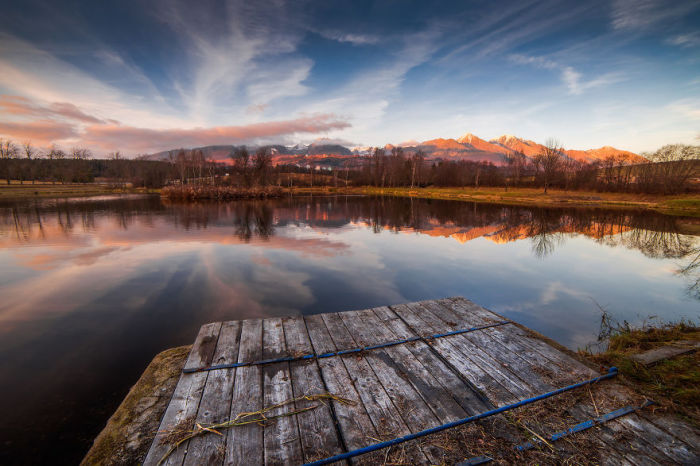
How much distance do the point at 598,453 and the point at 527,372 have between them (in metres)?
1.25

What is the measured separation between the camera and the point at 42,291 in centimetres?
852

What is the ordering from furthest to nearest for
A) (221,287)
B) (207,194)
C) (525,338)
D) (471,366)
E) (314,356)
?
(207,194) → (221,287) → (525,338) → (314,356) → (471,366)

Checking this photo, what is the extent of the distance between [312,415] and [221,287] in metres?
7.21

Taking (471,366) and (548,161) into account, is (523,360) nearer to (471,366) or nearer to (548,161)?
(471,366)

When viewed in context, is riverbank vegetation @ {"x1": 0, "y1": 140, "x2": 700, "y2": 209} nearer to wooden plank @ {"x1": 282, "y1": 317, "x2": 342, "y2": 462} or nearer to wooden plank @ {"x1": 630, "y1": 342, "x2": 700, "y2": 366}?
wooden plank @ {"x1": 630, "y1": 342, "x2": 700, "y2": 366}

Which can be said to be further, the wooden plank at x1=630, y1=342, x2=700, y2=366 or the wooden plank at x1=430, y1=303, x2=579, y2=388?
the wooden plank at x1=630, y1=342, x2=700, y2=366

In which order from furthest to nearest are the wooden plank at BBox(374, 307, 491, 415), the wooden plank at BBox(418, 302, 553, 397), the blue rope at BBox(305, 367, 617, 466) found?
the wooden plank at BBox(418, 302, 553, 397) → the wooden plank at BBox(374, 307, 491, 415) → the blue rope at BBox(305, 367, 617, 466)

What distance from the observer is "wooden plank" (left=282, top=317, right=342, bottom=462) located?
103 inches

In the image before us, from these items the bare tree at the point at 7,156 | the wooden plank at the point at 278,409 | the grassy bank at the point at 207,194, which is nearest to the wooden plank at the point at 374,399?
the wooden plank at the point at 278,409

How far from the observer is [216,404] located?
10.3ft

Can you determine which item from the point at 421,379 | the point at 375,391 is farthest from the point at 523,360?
the point at 375,391

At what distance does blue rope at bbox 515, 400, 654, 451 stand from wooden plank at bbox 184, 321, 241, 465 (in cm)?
289

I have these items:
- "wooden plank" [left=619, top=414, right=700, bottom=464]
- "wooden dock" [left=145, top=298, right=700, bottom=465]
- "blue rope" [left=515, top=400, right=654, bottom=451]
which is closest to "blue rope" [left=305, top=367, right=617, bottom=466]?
"wooden dock" [left=145, top=298, right=700, bottom=465]

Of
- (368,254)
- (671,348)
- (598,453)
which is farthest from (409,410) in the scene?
(368,254)
